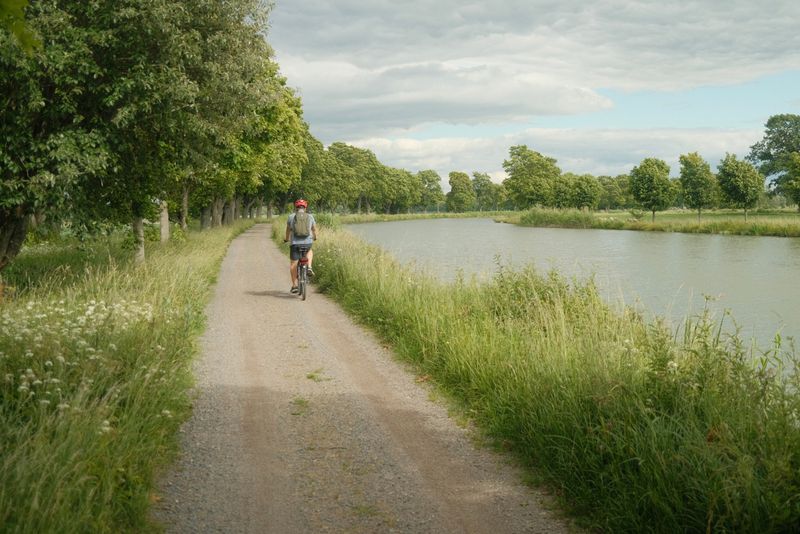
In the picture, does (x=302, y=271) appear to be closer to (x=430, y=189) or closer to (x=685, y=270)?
(x=685, y=270)

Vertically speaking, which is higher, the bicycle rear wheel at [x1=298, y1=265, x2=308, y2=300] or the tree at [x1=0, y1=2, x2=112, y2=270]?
the tree at [x1=0, y1=2, x2=112, y2=270]

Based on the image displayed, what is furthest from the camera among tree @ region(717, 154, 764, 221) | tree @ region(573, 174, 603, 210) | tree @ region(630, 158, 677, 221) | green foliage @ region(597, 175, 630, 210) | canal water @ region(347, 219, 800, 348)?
green foliage @ region(597, 175, 630, 210)

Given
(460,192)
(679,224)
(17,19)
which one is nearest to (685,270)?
(17,19)

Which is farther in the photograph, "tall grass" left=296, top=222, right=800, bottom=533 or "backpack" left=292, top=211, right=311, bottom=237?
"backpack" left=292, top=211, right=311, bottom=237

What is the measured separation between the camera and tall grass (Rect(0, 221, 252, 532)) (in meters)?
4.02

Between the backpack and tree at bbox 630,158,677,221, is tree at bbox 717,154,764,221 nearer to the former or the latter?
tree at bbox 630,158,677,221

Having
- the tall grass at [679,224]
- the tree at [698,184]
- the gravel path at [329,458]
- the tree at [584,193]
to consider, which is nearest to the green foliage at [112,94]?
the gravel path at [329,458]

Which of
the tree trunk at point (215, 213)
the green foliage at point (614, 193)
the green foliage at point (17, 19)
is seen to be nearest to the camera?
the green foliage at point (17, 19)

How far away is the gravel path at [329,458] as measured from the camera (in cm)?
480

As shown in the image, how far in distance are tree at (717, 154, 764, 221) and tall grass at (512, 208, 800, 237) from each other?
1856mm

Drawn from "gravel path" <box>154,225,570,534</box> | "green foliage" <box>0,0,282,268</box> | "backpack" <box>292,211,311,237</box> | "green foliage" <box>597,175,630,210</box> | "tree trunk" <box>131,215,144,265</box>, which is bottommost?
"gravel path" <box>154,225,570,534</box>

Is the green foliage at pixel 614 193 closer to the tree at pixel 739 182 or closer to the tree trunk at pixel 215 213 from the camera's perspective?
the tree at pixel 739 182

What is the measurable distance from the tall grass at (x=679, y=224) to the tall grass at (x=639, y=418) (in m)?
45.8

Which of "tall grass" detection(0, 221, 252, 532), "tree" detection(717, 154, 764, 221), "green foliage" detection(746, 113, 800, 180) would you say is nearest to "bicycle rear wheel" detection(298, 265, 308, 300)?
"tall grass" detection(0, 221, 252, 532)
